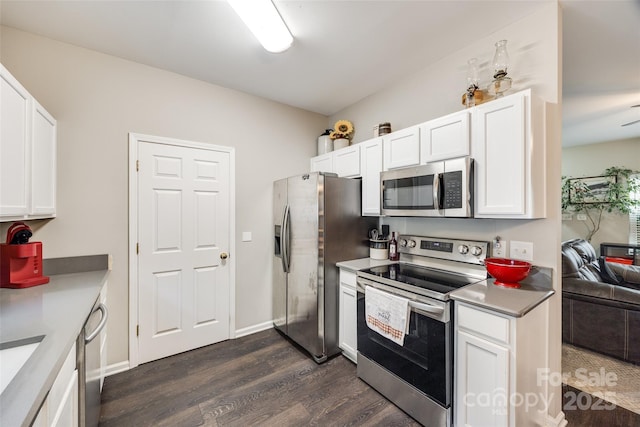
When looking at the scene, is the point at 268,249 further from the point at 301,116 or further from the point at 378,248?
the point at 301,116

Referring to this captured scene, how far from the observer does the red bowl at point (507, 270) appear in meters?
1.64

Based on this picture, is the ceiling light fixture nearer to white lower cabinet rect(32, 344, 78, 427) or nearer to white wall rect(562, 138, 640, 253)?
white lower cabinet rect(32, 344, 78, 427)

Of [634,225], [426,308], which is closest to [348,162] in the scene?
[426,308]

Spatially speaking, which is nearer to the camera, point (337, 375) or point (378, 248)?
point (337, 375)

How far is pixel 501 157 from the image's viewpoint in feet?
5.41

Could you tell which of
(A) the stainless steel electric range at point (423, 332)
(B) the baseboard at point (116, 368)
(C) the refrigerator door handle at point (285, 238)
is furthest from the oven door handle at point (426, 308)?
(B) the baseboard at point (116, 368)

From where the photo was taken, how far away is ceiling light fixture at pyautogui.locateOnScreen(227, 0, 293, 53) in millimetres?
1603

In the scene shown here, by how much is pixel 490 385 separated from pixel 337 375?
4.00 ft

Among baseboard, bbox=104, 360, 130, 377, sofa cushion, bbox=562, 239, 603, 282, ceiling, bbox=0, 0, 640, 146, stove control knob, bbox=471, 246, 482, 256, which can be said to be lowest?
baseboard, bbox=104, 360, 130, 377

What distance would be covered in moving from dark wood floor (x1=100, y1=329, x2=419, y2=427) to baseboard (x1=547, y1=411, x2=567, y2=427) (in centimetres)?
83

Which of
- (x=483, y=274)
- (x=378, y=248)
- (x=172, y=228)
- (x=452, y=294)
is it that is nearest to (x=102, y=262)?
(x=172, y=228)

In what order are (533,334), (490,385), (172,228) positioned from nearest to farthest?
1. (490,385)
2. (533,334)
3. (172,228)

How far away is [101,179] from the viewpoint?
7.27 feet

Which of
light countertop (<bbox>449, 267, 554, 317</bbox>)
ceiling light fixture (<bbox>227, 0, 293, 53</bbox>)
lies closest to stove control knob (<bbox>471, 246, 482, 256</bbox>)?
light countertop (<bbox>449, 267, 554, 317</bbox>)
